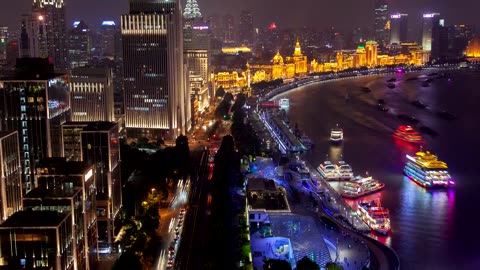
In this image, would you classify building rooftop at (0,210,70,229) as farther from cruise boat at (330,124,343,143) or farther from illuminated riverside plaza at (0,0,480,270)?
cruise boat at (330,124,343,143)

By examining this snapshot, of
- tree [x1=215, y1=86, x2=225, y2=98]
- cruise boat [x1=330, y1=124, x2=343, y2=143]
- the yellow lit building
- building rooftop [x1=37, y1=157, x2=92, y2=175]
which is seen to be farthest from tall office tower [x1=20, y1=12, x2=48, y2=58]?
building rooftop [x1=37, y1=157, x2=92, y2=175]

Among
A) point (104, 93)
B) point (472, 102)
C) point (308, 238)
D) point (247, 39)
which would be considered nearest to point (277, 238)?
point (308, 238)

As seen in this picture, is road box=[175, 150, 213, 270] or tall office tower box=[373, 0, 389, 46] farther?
tall office tower box=[373, 0, 389, 46]

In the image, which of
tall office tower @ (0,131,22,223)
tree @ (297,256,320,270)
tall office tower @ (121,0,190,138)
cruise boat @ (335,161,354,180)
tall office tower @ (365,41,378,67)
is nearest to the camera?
tree @ (297,256,320,270)

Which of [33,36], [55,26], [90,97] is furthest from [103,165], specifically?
[55,26]

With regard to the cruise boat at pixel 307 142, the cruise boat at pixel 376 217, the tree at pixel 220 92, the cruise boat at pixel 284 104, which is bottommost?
the cruise boat at pixel 376 217

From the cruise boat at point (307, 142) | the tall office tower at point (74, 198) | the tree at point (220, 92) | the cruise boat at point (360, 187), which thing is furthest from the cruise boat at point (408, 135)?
the tall office tower at point (74, 198)

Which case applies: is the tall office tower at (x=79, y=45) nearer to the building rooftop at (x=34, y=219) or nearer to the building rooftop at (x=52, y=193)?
the building rooftop at (x=52, y=193)
